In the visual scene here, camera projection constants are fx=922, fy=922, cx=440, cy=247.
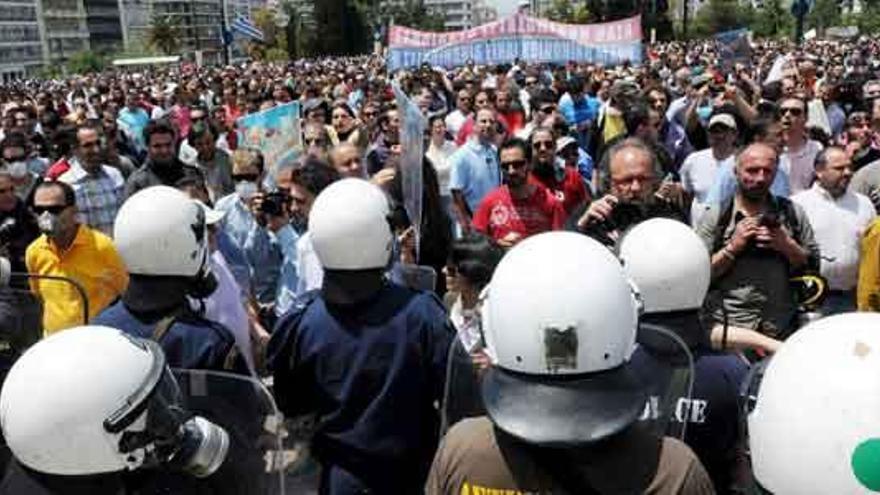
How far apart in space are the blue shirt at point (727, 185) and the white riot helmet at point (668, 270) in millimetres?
2710

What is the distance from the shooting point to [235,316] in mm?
3850

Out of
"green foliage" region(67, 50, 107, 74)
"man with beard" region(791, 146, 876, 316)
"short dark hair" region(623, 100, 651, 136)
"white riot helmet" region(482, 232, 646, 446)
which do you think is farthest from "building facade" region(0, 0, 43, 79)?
"white riot helmet" region(482, 232, 646, 446)

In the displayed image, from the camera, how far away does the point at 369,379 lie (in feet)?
9.40

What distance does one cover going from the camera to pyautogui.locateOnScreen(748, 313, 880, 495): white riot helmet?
1.37 meters

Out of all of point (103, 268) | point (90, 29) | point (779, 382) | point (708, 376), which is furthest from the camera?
point (90, 29)

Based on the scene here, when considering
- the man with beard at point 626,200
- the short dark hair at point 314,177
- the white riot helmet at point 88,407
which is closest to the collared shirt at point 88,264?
the short dark hair at point 314,177

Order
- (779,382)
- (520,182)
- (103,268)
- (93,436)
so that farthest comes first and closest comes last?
(520,182) → (103,268) → (93,436) → (779,382)

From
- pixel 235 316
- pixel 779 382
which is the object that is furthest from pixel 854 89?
pixel 779 382

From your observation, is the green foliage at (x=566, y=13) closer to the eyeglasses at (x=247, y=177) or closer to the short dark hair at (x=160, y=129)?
the short dark hair at (x=160, y=129)

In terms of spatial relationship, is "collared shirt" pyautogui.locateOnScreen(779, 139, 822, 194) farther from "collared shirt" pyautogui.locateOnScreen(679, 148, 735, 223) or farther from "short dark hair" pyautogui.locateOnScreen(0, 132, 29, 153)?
"short dark hair" pyautogui.locateOnScreen(0, 132, 29, 153)

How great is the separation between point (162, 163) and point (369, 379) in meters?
4.34

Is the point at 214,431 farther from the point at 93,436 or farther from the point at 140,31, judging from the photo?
the point at 140,31

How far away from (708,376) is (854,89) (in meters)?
8.16

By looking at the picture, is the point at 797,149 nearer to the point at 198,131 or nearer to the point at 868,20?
the point at 198,131
